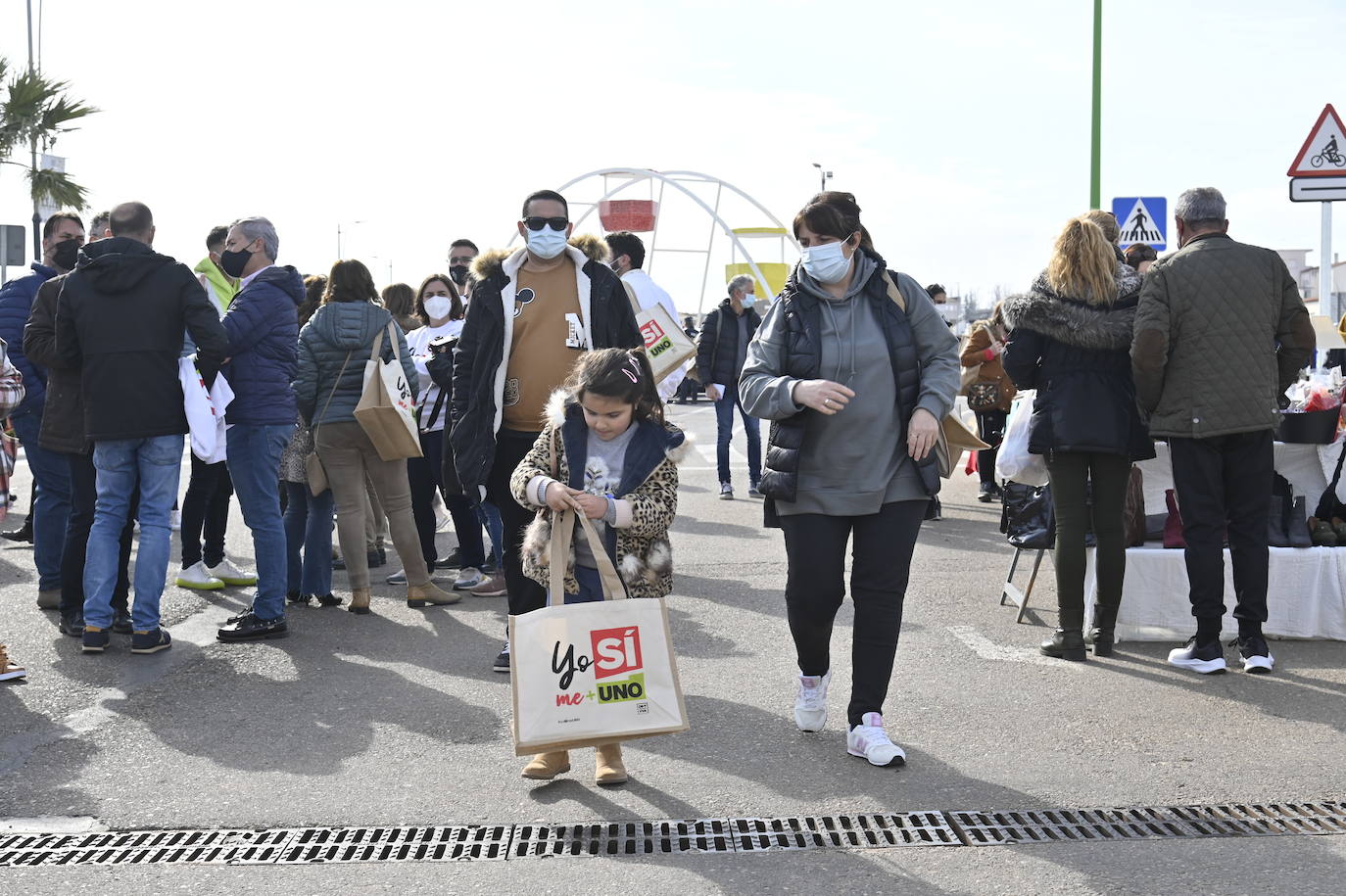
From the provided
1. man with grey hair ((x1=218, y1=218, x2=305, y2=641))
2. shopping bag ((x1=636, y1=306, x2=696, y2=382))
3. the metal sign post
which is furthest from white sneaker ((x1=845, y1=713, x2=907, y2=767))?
the metal sign post

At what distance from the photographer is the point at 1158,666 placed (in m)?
6.29

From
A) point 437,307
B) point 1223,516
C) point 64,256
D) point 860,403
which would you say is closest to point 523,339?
point 860,403

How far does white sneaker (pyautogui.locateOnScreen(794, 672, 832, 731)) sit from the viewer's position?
525 cm

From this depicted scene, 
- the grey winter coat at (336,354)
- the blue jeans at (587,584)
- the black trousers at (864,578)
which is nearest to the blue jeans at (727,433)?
the grey winter coat at (336,354)

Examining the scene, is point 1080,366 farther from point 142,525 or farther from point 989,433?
point 989,433

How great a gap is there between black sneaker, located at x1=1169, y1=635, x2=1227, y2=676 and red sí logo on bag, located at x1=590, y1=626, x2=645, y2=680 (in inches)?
115

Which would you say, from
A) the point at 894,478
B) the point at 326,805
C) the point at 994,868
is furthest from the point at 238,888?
the point at 894,478

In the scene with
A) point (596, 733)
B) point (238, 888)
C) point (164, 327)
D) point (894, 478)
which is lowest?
point (238, 888)

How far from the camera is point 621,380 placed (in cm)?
467

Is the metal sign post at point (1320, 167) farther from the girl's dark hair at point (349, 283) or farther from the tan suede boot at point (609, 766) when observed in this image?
the tan suede boot at point (609, 766)

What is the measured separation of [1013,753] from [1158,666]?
159cm

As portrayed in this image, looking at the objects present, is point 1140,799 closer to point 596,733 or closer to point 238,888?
point 596,733

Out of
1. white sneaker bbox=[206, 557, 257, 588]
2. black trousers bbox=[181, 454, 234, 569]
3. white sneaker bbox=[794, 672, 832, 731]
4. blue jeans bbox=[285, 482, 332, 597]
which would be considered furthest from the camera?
white sneaker bbox=[206, 557, 257, 588]

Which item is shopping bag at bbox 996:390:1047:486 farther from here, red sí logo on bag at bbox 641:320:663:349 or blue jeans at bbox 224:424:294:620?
blue jeans at bbox 224:424:294:620
